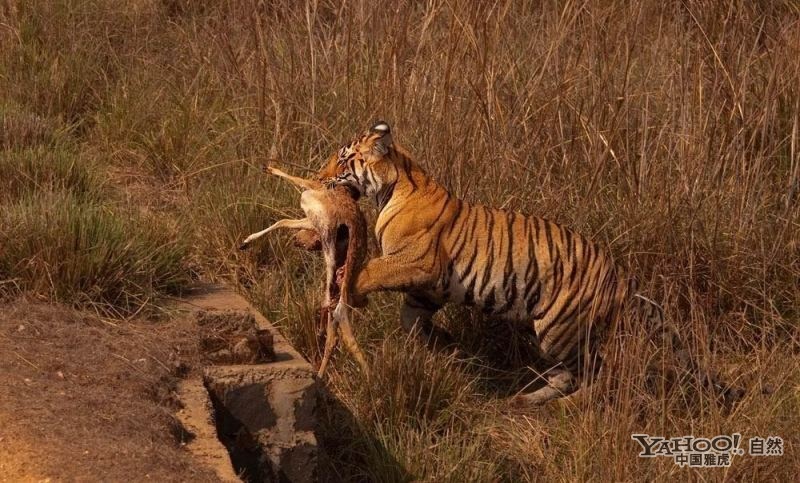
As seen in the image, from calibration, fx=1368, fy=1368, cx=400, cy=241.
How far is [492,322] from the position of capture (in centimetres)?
616

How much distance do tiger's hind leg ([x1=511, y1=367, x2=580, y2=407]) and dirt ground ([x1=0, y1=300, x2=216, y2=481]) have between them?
1535 mm

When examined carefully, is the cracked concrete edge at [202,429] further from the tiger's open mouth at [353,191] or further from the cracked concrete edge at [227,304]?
the tiger's open mouth at [353,191]

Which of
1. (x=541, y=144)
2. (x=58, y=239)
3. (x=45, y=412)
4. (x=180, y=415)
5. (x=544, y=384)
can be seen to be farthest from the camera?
(x=541, y=144)

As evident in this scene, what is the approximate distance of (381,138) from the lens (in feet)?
18.5

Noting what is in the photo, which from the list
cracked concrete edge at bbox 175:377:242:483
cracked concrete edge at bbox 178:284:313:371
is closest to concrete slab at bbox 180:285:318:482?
cracked concrete edge at bbox 175:377:242:483

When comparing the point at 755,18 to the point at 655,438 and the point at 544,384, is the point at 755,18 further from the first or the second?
the point at 655,438

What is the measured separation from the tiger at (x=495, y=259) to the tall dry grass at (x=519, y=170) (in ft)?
0.69

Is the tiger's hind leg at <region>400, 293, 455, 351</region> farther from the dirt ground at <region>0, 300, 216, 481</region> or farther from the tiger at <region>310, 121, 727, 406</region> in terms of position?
the dirt ground at <region>0, 300, 216, 481</region>

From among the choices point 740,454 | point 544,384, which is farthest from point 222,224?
point 740,454

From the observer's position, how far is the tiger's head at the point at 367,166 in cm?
566

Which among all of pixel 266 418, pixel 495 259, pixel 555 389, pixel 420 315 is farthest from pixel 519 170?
pixel 266 418

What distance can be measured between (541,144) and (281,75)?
1560mm

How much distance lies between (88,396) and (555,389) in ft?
7.23

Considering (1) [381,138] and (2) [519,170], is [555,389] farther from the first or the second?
(1) [381,138]
